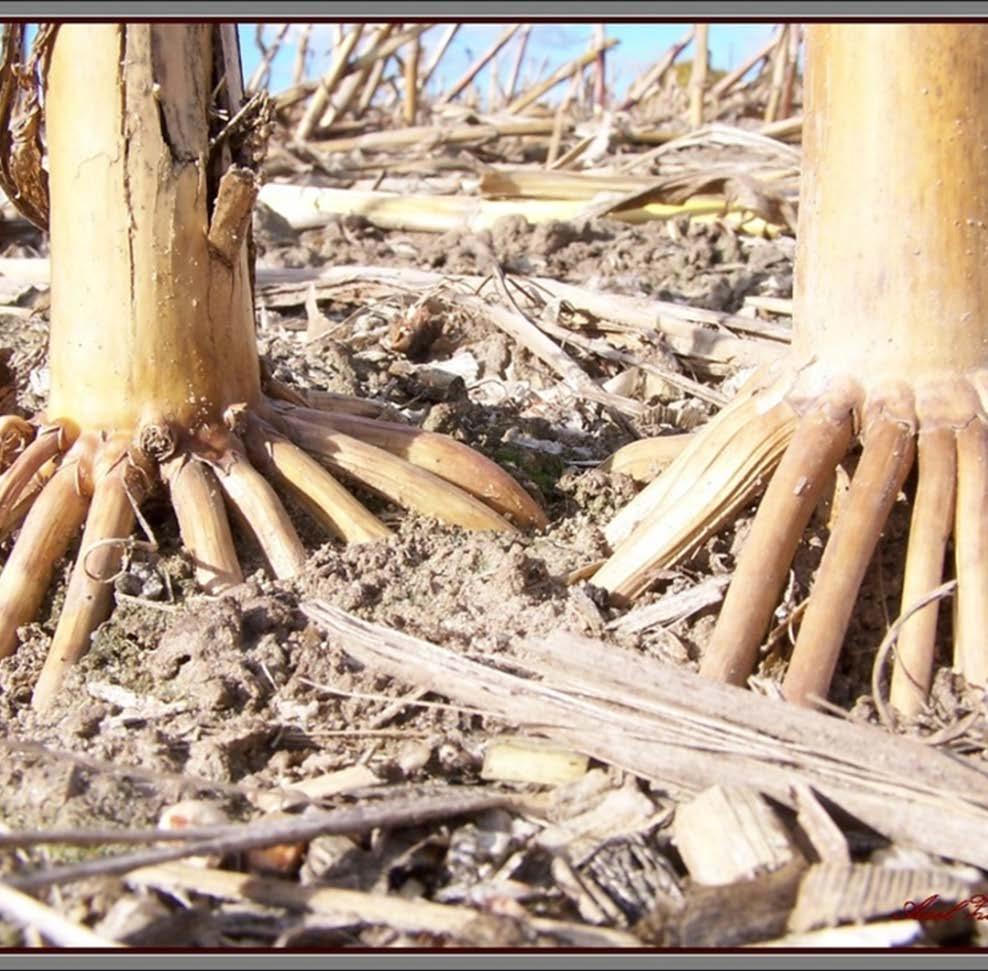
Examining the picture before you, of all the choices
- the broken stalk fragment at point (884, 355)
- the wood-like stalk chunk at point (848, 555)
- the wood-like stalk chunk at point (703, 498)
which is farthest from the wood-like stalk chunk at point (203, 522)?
the wood-like stalk chunk at point (848, 555)

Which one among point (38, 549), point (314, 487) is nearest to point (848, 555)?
point (314, 487)

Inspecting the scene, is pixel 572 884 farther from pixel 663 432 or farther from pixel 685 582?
pixel 663 432

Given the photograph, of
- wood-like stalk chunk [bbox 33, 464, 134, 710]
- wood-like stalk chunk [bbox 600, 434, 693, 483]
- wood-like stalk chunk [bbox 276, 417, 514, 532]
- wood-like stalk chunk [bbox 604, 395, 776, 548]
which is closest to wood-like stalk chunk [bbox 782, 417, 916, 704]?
wood-like stalk chunk [bbox 604, 395, 776, 548]
